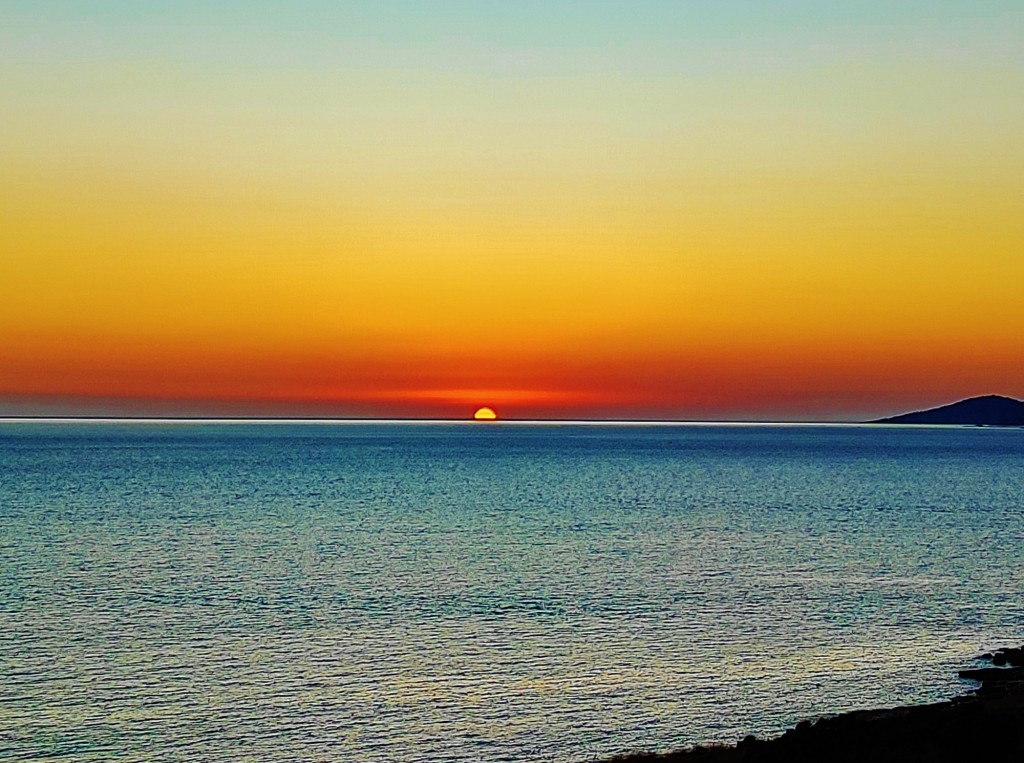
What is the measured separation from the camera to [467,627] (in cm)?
5594

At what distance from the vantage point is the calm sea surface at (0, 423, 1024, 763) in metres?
39.8

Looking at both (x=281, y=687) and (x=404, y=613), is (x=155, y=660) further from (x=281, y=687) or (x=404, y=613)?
(x=404, y=613)

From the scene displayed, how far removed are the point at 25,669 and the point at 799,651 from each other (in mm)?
32829

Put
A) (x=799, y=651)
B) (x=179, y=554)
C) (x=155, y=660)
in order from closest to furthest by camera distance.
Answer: (x=155, y=660) → (x=799, y=651) → (x=179, y=554)

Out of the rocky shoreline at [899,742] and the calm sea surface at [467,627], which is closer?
the rocky shoreline at [899,742]

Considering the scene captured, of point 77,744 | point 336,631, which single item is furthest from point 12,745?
point 336,631

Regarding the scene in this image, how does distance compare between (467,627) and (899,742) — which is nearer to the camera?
(899,742)

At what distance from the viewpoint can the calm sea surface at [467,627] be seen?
3975cm

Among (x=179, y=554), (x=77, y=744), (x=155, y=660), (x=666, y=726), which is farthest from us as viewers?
(x=179, y=554)

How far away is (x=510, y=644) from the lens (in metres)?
52.1

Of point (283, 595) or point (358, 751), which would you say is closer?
point (358, 751)

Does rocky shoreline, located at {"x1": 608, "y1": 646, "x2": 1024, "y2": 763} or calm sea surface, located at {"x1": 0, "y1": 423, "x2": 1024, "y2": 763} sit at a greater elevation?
rocky shoreline, located at {"x1": 608, "y1": 646, "x2": 1024, "y2": 763}

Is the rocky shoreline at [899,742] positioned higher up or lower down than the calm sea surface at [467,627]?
higher up

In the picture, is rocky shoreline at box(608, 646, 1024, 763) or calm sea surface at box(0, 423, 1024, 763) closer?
rocky shoreline at box(608, 646, 1024, 763)
